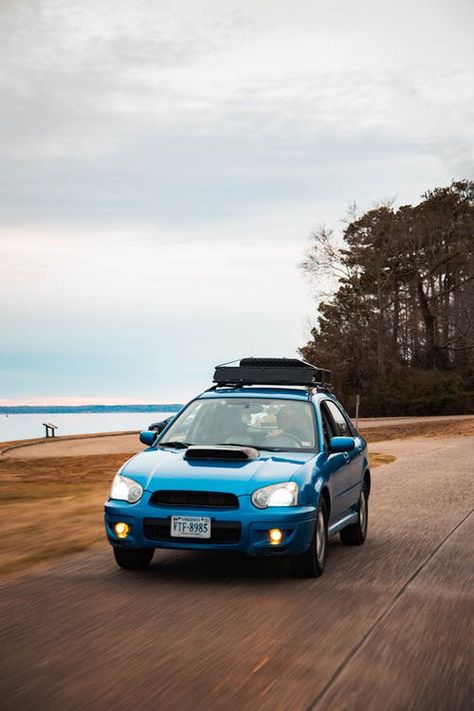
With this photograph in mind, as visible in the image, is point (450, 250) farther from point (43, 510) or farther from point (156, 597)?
point (156, 597)

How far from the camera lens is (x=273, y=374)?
37.6 ft

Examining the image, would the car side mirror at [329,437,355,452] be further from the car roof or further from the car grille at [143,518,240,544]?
the car grille at [143,518,240,544]

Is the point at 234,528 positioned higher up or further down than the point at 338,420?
further down

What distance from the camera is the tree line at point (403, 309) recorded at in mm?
61656

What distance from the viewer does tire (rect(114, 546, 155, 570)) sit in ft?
29.7

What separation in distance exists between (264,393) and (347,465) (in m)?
1.11

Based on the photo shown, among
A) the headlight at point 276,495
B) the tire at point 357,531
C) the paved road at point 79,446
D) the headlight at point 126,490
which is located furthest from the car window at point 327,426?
the paved road at point 79,446

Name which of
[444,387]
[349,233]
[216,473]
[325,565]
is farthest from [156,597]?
[349,233]

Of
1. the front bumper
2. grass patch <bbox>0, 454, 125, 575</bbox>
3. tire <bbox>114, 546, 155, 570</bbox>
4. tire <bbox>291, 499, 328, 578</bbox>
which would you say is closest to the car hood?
the front bumper

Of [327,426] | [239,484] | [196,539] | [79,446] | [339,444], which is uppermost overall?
[327,426]

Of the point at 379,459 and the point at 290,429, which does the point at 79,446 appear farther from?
the point at 290,429

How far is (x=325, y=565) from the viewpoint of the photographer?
977 cm

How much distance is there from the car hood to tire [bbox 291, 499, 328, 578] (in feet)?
1.67

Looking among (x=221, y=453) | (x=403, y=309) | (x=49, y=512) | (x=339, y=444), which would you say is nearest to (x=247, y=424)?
(x=339, y=444)
